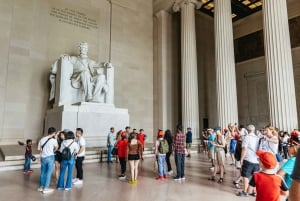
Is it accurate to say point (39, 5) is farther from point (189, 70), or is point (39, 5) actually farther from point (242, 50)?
point (242, 50)

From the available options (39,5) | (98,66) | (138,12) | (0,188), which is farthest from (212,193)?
(138,12)

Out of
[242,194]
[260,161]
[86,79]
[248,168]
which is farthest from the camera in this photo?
[86,79]

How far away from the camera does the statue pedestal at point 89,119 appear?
10.2 meters

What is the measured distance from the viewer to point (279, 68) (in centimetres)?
1087

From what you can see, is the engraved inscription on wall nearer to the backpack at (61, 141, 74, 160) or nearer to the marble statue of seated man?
the marble statue of seated man

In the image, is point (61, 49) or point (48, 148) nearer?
point (48, 148)

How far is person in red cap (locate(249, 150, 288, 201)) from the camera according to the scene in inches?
91.3

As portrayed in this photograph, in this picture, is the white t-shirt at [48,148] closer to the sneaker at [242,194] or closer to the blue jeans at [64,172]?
the blue jeans at [64,172]

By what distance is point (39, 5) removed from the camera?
533 inches

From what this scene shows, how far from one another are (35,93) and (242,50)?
16.9 metres

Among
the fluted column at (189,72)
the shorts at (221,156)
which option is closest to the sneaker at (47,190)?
the shorts at (221,156)

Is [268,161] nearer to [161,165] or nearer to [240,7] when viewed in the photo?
[161,165]

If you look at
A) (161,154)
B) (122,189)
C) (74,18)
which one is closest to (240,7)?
(74,18)

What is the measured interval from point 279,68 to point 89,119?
9387mm
